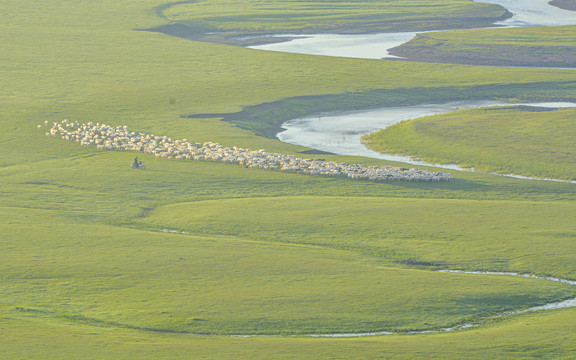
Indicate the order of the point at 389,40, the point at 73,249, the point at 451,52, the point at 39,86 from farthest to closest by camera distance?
the point at 389,40 < the point at 451,52 < the point at 39,86 < the point at 73,249

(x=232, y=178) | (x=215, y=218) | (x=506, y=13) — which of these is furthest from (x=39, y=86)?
(x=506, y=13)

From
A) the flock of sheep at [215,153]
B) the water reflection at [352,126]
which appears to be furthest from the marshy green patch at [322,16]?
the flock of sheep at [215,153]

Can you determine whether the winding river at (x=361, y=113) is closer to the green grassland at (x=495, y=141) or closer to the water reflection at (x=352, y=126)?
the water reflection at (x=352, y=126)

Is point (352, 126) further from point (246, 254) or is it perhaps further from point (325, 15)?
point (325, 15)

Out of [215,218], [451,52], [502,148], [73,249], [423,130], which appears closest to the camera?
[73,249]

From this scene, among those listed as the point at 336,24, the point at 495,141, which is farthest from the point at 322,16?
the point at 495,141

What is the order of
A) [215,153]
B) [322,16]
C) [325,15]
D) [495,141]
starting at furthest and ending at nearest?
[325,15] < [322,16] < [495,141] < [215,153]

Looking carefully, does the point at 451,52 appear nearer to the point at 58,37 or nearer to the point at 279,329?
the point at 58,37
